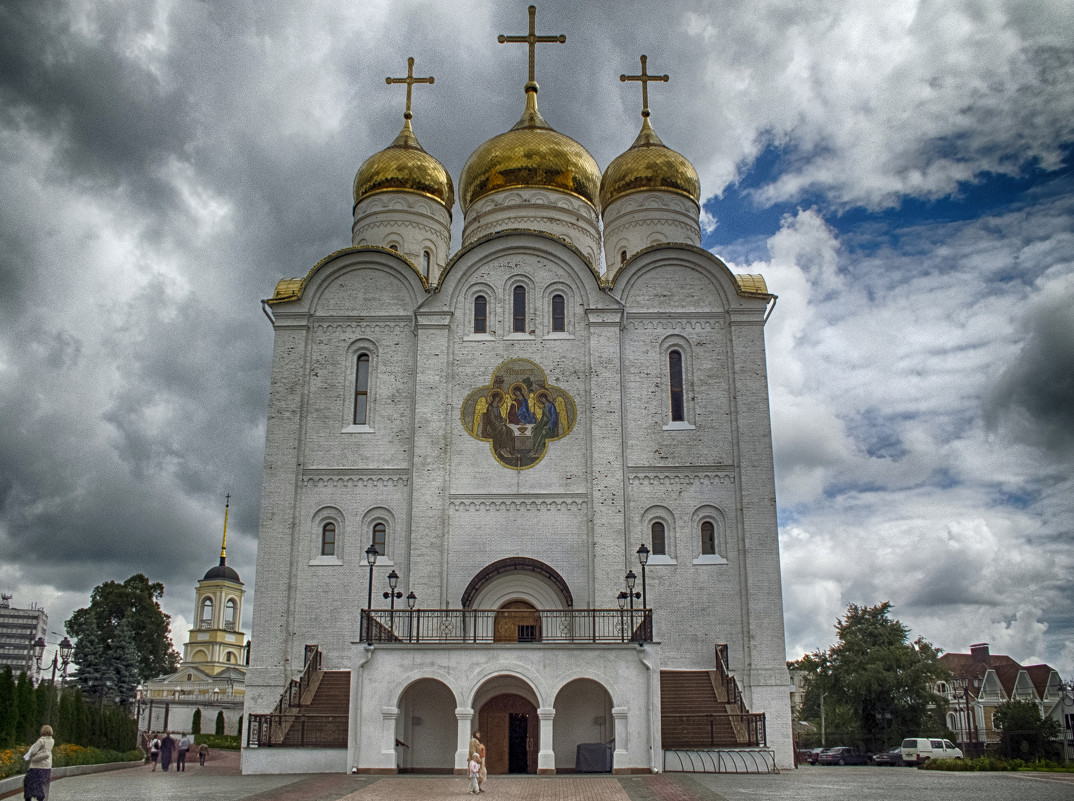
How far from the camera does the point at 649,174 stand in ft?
86.3

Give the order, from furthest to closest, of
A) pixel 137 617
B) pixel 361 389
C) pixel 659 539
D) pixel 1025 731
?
pixel 137 617 → pixel 1025 731 → pixel 361 389 → pixel 659 539

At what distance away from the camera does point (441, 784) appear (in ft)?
47.0

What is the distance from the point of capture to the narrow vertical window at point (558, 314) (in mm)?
22938

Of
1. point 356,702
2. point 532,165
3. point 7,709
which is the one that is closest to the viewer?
point 7,709

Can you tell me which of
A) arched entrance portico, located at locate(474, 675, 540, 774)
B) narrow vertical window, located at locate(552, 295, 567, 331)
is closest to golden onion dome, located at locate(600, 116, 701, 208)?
narrow vertical window, located at locate(552, 295, 567, 331)

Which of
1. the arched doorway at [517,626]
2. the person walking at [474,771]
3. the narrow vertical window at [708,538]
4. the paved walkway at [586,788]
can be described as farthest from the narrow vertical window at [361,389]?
the person walking at [474,771]

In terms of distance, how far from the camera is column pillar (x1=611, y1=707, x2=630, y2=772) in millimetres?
16047

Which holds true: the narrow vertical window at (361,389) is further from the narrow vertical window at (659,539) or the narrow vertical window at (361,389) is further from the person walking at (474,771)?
the person walking at (474,771)

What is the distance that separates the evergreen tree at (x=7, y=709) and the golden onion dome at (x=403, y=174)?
1585cm

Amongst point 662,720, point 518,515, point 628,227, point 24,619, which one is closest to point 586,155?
point 628,227

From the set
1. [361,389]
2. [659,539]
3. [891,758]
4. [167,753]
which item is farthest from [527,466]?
[891,758]

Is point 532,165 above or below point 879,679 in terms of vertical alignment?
above

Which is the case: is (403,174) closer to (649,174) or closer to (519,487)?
(649,174)

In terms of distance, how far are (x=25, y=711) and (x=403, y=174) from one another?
16.3m
